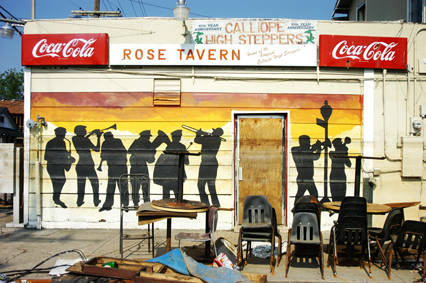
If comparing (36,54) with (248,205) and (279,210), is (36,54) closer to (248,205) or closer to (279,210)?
(248,205)

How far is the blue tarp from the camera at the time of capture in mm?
4285

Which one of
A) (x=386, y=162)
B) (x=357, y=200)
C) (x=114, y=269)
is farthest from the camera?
(x=386, y=162)

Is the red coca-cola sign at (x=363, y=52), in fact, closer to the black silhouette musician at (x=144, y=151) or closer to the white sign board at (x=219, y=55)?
the white sign board at (x=219, y=55)

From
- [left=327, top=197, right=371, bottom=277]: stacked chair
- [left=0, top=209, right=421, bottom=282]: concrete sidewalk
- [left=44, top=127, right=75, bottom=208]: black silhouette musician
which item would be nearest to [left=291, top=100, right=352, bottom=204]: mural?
[left=0, top=209, right=421, bottom=282]: concrete sidewalk

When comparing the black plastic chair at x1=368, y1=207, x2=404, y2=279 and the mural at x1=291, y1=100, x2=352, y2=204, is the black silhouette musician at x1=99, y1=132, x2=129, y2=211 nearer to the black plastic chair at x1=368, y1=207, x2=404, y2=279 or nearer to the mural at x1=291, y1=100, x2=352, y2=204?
the mural at x1=291, y1=100, x2=352, y2=204

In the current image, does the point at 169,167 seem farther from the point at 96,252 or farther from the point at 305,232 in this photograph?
the point at 305,232

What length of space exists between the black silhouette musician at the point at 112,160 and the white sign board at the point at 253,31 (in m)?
2.87

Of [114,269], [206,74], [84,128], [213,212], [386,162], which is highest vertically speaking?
[206,74]

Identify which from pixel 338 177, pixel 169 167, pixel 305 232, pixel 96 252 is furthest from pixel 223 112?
pixel 96 252

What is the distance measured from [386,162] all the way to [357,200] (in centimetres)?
297

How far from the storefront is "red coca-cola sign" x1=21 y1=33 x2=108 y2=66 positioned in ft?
0.08

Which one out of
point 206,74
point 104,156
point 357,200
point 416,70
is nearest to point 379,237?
point 357,200

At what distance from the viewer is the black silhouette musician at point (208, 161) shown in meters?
7.41

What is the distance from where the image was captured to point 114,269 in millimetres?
4316
